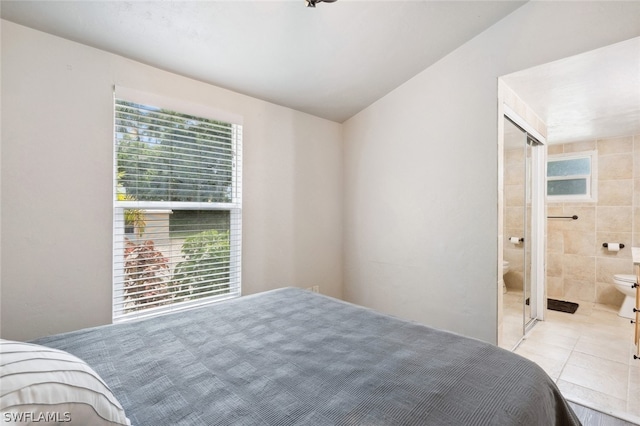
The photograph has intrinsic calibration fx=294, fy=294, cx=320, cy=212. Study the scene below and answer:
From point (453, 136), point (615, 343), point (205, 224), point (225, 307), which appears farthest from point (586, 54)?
point (205, 224)

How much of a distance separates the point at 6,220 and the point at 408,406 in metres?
2.18

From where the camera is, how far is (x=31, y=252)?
5.51ft

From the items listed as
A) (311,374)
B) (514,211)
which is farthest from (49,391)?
(514,211)

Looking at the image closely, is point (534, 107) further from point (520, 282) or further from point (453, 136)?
point (520, 282)

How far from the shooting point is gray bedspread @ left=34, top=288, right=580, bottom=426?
0.84m

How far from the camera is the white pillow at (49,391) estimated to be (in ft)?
1.73

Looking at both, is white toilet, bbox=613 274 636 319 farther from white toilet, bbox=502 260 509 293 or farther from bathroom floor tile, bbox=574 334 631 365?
white toilet, bbox=502 260 509 293

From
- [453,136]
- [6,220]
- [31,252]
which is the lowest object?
[31,252]

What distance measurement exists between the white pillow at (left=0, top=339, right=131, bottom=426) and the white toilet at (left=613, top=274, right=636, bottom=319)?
4697 mm

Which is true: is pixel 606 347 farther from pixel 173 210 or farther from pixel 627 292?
pixel 173 210

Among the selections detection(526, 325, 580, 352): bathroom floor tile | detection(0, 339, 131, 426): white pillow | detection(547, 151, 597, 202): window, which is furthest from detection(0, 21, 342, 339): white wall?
detection(547, 151, 597, 202): window

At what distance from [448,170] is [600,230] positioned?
294 cm

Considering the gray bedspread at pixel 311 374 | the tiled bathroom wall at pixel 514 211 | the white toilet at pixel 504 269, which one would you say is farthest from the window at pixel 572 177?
the gray bedspread at pixel 311 374

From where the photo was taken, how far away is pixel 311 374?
104cm
